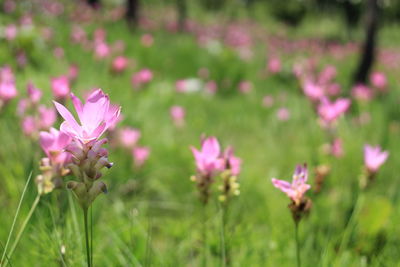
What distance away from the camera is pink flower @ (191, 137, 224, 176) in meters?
1.12

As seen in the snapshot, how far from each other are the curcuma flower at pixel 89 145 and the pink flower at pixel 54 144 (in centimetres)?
30

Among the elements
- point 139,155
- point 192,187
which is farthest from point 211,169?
point 192,187

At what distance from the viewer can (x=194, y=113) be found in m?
4.50

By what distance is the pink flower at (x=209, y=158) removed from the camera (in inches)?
44.1

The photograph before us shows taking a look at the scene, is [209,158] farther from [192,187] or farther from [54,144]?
[192,187]

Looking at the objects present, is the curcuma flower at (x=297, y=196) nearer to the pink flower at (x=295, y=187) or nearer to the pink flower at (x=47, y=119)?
the pink flower at (x=295, y=187)

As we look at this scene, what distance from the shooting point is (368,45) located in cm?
700

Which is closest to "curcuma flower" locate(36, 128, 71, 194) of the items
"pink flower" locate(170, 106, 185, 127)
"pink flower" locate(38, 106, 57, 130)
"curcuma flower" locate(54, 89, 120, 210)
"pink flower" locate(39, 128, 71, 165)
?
"pink flower" locate(39, 128, 71, 165)

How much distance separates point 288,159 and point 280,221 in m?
1.14

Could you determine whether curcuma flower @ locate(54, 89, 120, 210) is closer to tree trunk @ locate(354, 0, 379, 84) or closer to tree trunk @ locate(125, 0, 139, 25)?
tree trunk @ locate(354, 0, 379, 84)

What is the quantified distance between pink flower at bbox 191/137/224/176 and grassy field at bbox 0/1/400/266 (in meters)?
0.15

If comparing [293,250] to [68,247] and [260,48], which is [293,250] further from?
[260,48]

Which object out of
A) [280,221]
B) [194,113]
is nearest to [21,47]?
[194,113]

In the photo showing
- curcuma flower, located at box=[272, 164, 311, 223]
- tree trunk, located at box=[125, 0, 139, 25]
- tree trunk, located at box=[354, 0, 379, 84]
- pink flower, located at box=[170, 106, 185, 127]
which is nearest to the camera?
curcuma flower, located at box=[272, 164, 311, 223]
